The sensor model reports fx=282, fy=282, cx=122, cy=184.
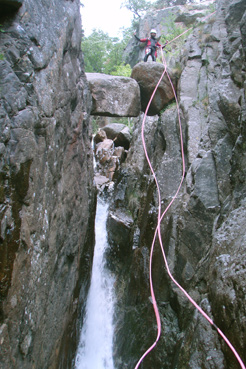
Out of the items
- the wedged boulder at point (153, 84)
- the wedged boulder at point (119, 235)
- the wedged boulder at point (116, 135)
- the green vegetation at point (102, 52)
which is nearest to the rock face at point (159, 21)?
the green vegetation at point (102, 52)

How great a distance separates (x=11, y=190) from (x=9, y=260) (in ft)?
2.23

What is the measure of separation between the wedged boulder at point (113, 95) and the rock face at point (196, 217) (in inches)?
44.1

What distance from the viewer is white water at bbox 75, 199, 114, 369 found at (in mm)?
6141

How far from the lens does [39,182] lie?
345 centimetres

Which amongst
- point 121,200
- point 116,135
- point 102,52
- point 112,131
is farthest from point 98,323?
point 102,52

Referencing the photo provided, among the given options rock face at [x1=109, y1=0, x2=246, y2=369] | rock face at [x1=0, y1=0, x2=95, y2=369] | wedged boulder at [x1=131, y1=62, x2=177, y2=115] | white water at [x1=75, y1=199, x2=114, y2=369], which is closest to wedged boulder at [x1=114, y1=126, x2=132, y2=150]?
rock face at [x1=109, y1=0, x2=246, y2=369]

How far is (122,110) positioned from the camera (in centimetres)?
746

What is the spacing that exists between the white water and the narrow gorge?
140 millimetres

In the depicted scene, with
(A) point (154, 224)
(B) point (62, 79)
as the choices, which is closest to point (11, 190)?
(B) point (62, 79)

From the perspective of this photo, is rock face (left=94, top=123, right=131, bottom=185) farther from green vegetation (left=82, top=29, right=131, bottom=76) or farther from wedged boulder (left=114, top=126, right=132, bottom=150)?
green vegetation (left=82, top=29, right=131, bottom=76)

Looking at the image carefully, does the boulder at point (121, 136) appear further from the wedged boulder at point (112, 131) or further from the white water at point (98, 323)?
the white water at point (98, 323)

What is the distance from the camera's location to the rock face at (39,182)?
2.80m

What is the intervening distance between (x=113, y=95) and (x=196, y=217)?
409 cm

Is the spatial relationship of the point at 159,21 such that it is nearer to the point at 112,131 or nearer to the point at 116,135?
the point at 112,131
